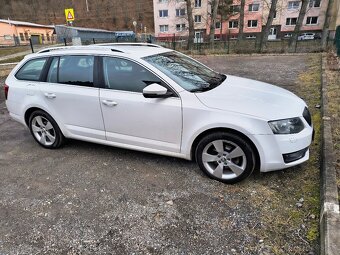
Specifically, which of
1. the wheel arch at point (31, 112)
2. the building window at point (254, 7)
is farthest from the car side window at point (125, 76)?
the building window at point (254, 7)

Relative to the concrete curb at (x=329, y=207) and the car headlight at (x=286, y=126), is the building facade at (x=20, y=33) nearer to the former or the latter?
the car headlight at (x=286, y=126)

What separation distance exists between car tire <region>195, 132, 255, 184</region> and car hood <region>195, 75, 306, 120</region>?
0.34 meters

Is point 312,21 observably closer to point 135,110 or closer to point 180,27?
point 180,27

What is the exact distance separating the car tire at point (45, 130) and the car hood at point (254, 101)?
2438 millimetres

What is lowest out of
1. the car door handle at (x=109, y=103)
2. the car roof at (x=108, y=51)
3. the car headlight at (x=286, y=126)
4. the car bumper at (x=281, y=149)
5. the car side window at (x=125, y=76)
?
the car bumper at (x=281, y=149)

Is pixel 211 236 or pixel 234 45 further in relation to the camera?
pixel 234 45

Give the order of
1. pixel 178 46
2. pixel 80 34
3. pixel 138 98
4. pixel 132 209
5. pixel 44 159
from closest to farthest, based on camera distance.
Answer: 1. pixel 132 209
2. pixel 138 98
3. pixel 44 159
4. pixel 178 46
5. pixel 80 34

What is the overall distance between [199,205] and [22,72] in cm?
366

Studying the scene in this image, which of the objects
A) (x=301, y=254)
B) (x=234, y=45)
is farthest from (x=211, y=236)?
(x=234, y=45)

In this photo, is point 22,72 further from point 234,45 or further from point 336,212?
point 234,45

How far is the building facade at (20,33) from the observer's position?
4125 cm

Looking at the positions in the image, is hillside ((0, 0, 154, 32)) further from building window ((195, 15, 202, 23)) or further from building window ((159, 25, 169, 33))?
building window ((195, 15, 202, 23))

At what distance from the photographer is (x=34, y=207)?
9.50 ft

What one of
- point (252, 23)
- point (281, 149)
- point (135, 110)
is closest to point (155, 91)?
point (135, 110)
